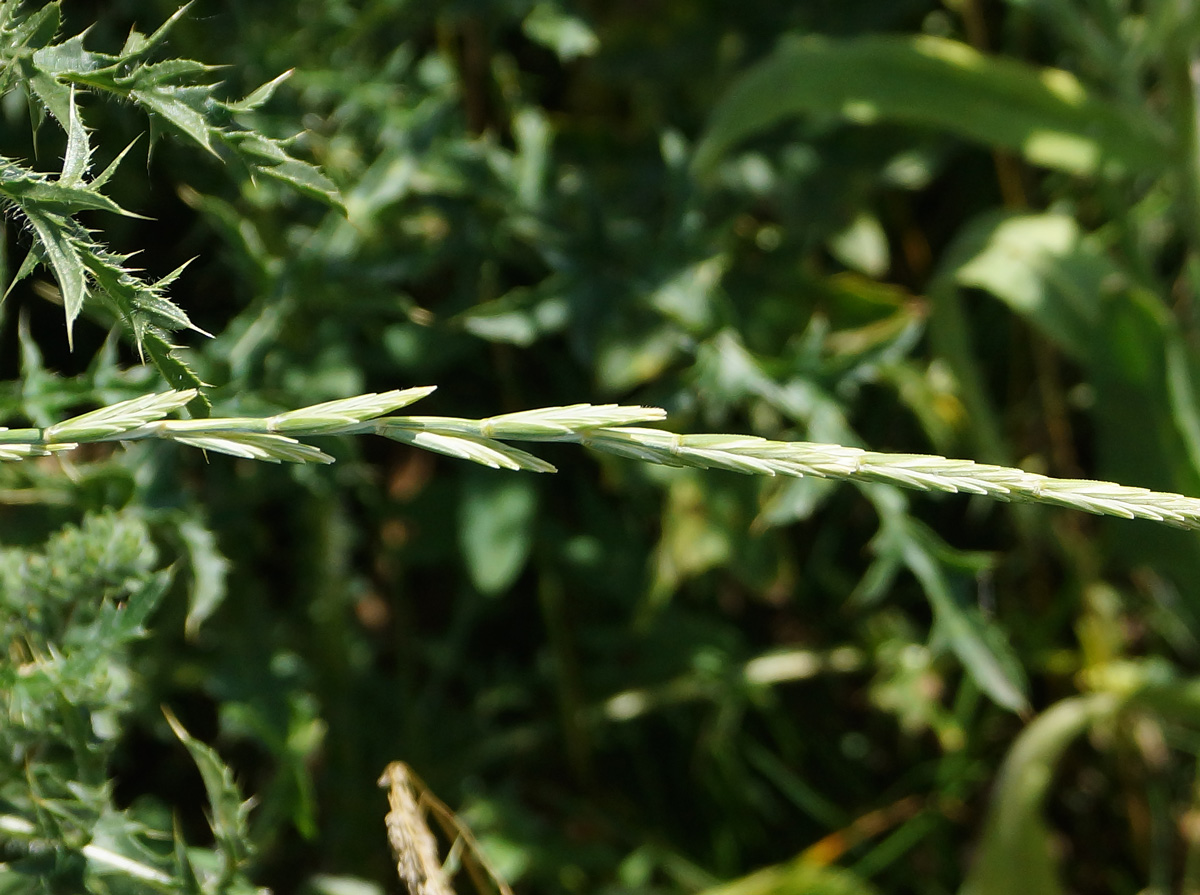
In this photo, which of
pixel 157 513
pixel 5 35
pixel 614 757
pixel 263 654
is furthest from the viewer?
pixel 614 757

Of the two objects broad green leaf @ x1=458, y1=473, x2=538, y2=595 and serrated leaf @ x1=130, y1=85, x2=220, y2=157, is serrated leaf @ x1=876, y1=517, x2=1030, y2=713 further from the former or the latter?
serrated leaf @ x1=130, y1=85, x2=220, y2=157

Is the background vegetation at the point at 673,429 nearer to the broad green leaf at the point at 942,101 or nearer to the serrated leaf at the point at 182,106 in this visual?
the broad green leaf at the point at 942,101

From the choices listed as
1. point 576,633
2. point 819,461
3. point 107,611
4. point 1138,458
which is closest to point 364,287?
point 107,611

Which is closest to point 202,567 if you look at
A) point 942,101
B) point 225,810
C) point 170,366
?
point 225,810

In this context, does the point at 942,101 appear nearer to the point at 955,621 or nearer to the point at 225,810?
the point at 955,621

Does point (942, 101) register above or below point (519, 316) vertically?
above

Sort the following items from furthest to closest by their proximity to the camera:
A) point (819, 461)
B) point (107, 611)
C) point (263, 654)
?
point (263, 654), point (107, 611), point (819, 461)

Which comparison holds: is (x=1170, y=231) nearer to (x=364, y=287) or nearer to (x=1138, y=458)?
(x=1138, y=458)
